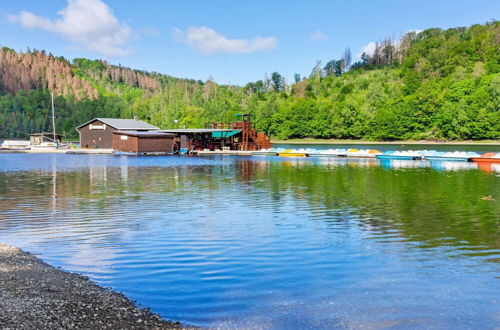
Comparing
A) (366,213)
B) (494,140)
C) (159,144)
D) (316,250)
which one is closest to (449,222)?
(366,213)

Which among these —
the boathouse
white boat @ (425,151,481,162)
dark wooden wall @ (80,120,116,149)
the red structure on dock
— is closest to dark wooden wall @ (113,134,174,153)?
the boathouse

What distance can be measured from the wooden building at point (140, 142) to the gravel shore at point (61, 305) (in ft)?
258

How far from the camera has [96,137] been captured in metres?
105

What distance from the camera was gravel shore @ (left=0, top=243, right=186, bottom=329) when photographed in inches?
389

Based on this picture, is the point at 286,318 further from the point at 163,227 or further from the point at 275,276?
the point at 163,227

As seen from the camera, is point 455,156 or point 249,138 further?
point 249,138

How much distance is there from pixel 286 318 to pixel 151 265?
5.93 meters

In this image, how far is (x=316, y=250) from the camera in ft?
57.3

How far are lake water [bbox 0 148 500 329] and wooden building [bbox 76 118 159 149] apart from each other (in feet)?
219

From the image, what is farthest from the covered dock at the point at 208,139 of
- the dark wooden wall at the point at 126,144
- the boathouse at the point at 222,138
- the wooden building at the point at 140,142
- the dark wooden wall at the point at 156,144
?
the dark wooden wall at the point at 126,144

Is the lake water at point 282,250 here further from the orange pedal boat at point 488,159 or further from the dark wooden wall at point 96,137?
the dark wooden wall at point 96,137

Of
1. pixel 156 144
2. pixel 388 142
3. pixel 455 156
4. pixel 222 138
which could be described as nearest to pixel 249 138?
pixel 222 138

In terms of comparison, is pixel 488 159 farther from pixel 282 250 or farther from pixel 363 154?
pixel 282 250

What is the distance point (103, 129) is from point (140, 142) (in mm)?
15785
